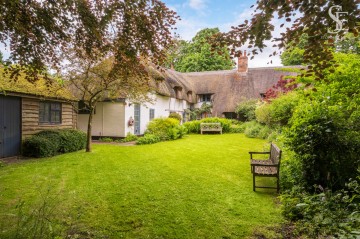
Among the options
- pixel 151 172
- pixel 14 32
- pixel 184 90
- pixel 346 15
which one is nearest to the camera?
pixel 346 15

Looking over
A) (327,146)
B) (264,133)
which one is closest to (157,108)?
(264,133)

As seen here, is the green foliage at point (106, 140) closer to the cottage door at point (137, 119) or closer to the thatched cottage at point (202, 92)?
the thatched cottage at point (202, 92)

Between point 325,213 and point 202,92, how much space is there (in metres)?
27.7

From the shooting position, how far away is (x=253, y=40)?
3.07 meters

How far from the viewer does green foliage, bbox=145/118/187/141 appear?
58.7ft

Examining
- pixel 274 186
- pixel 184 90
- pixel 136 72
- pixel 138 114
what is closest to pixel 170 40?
pixel 136 72

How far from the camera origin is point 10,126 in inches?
411

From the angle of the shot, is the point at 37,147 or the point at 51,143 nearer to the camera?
the point at 37,147

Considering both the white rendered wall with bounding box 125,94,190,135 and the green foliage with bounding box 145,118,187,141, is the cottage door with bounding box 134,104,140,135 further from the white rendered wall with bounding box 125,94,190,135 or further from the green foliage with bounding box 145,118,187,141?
the green foliage with bounding box 145,118,187,141

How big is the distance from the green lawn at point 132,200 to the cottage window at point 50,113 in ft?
10.8

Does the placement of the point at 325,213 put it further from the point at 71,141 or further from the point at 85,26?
the point at 71,141

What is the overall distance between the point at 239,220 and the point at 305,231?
1146 millimetres

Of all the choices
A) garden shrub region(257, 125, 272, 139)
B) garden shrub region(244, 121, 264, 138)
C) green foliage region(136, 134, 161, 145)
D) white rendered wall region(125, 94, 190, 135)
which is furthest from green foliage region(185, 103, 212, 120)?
green foliage region(136, 134, 161, 145)

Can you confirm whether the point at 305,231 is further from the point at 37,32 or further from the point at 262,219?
the point at 37,32
